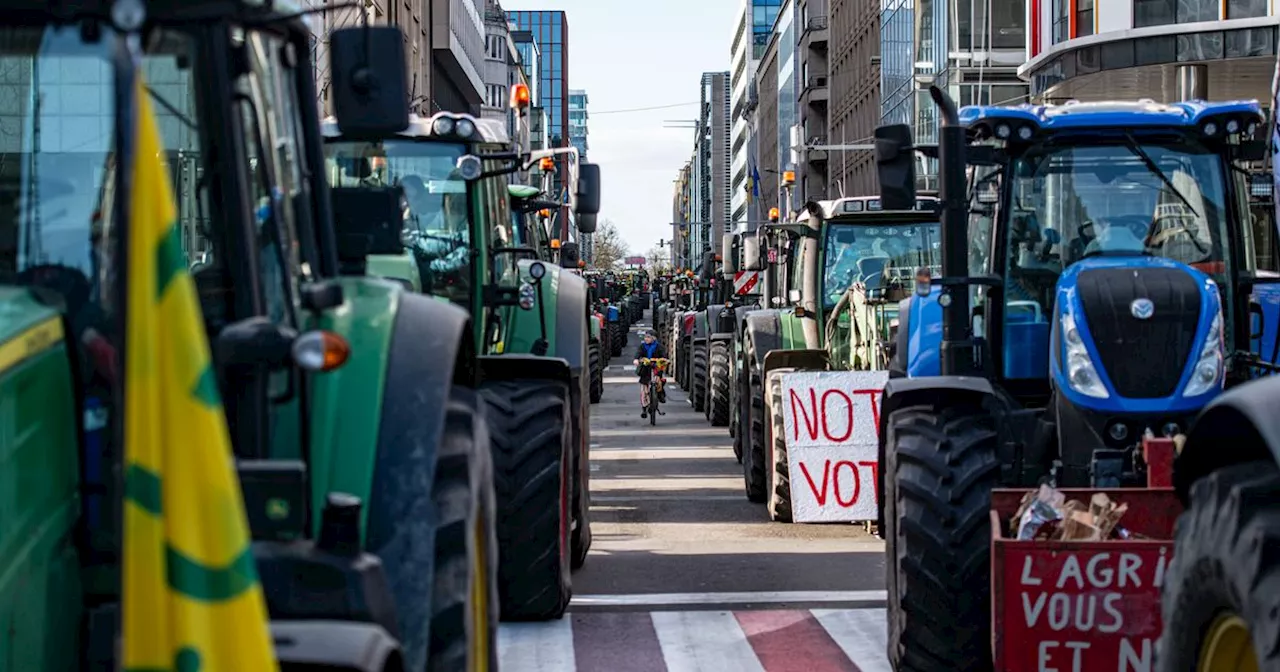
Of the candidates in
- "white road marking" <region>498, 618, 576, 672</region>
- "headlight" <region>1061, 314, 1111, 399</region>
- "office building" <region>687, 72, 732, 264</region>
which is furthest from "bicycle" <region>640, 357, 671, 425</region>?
"office building" <region>687, 72, 732, 264</region>

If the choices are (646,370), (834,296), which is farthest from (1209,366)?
(646,370)

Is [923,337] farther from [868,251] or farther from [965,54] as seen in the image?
[965,54]

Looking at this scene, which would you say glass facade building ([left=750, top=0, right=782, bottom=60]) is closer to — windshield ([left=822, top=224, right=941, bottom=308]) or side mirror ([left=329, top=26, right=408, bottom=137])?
windshield ([left=822, top=224, right=941, bottom=308])

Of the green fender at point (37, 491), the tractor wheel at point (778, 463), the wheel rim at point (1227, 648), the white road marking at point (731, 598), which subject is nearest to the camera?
the green fender at point (37, 491)

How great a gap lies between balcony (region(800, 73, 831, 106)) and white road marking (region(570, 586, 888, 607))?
79308 millimetres

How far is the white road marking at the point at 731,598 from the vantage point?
11180 millimetres

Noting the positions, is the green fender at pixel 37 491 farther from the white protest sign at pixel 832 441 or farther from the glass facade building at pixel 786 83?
the glass facade building at pixel 786 83

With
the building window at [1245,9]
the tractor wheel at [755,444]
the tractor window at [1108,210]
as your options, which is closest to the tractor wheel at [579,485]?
the tractor window at [1108,210]

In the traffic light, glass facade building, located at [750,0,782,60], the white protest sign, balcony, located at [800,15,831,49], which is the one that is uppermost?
glass facade building, located at [750,0,782,60]

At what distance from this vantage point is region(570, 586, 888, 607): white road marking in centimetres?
1118

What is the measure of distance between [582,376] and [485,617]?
6157 millimetres

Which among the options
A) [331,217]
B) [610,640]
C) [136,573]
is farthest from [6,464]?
[610,640]

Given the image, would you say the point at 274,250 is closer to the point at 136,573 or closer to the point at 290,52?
the point at 290,52

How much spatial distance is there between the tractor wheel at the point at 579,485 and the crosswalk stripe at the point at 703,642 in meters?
1.00
